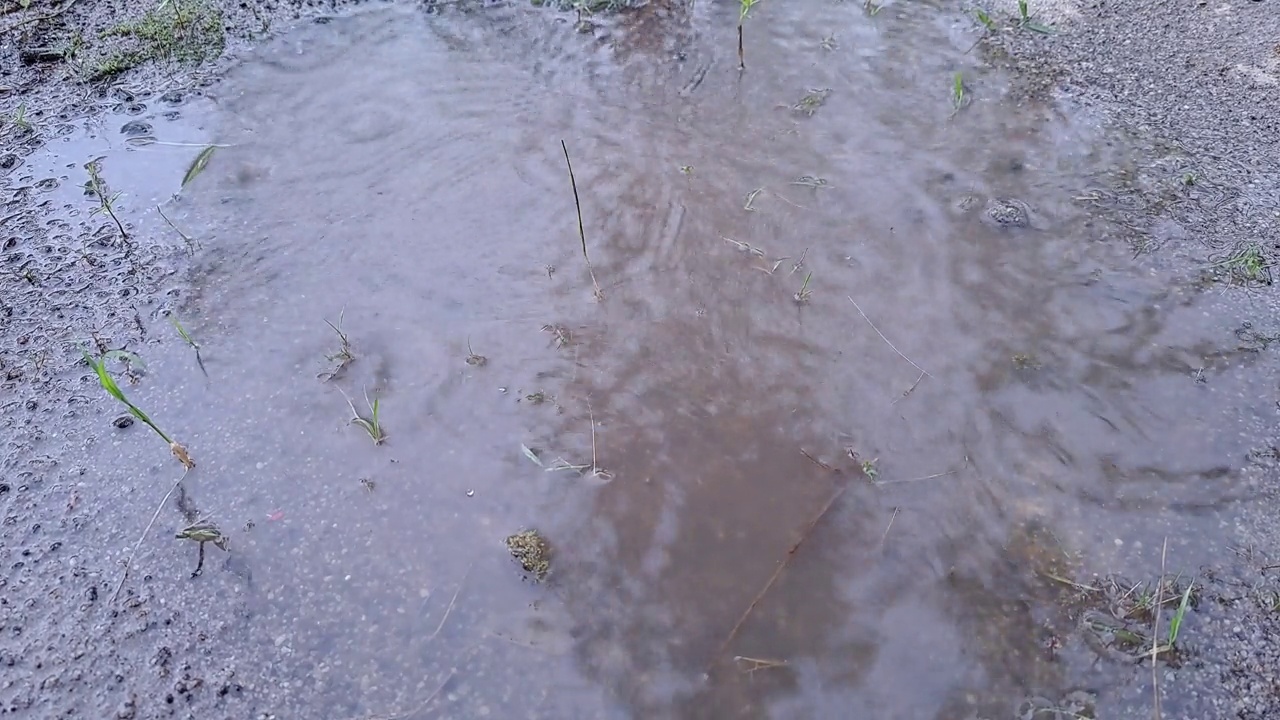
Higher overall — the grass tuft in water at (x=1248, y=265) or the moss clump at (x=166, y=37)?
the moss clump at (x=166, y=37)

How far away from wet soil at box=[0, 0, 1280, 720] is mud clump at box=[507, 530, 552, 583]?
4 centimetres

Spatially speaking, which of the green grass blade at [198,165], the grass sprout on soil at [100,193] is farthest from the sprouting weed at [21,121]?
the green grass blade at [198,165]

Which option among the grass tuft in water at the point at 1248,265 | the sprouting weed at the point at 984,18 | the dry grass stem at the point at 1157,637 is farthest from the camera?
the sprouting weed at the point at 984,18

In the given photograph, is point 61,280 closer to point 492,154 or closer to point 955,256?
point 492,154

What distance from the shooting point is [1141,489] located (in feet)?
7.90

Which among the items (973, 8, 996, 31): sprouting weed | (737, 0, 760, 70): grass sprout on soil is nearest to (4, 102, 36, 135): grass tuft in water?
(737, 0, 760, 70): grass sprout on soil

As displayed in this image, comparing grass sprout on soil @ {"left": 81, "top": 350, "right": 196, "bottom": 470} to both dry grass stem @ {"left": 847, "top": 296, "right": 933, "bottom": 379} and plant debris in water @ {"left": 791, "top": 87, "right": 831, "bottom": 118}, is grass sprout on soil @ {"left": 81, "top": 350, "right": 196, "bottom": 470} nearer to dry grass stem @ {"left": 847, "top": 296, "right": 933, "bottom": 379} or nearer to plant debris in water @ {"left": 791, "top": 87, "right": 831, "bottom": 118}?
dry grass stem @ {"left": 847, "top": 296, "right": 933, "bottom": 379}

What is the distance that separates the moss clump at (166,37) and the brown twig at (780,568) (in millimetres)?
3702

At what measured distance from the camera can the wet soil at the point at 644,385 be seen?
2.14 meters

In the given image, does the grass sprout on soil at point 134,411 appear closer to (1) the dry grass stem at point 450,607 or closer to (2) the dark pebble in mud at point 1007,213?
(1) the dry grass stem at point 450,607

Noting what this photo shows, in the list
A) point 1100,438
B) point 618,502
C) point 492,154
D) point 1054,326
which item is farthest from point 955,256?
point 492,154

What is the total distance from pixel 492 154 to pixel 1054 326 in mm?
2301

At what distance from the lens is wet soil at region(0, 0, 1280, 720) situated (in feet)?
Answer: 7.01

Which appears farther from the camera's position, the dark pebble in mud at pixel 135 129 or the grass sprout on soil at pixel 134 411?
the dark pebble in mud at pixel 135 129
